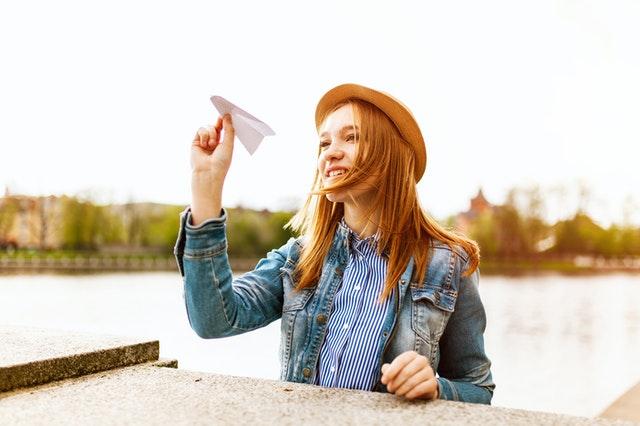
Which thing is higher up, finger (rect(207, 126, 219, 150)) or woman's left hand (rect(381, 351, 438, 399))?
finger (rect(207, 126, 219, 150))

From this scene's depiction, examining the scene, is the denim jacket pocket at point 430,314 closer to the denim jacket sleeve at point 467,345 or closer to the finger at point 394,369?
the denim jacket sleeve at point 467,345

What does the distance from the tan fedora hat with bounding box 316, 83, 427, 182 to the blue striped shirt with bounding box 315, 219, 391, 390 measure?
14.2 inches

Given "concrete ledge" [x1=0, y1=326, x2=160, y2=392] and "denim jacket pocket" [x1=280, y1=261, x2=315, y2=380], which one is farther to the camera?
"denim jacket pocket" [x1=280, y1=261, x2=315, y2=380]

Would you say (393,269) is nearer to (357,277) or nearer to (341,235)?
(357,277)

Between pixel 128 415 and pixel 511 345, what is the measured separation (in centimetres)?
3353

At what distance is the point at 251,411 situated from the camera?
1.35 metres

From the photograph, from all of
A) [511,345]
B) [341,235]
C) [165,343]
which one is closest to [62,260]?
[165,343]

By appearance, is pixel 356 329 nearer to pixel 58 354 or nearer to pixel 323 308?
pixel 323 308

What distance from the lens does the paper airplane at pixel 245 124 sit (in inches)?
64.8

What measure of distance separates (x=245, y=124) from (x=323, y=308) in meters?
0.56

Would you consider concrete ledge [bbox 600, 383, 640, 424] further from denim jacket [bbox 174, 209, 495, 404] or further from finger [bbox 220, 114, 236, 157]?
finger [bbox 220, 114, 236, 157]

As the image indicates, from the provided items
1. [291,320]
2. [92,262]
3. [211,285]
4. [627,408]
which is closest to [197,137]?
[211,285]

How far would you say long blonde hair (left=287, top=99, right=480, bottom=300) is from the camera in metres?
1.84

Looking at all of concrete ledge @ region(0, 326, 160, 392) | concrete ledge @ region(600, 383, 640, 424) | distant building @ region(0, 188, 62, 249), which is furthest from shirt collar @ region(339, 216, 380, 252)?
distant building @ region(0, 188, 62, 249)
